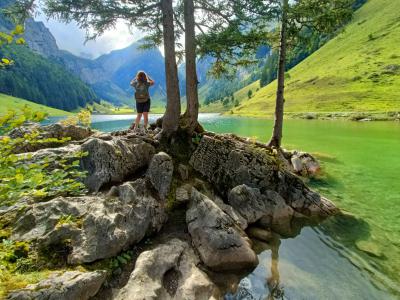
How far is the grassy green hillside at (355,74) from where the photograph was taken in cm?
11392

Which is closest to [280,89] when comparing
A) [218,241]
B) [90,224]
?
[218,241]

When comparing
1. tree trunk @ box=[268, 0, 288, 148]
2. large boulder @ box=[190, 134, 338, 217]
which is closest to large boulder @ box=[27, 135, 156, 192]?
large boulder @ box=[190, 134, 338, 217]

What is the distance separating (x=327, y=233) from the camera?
1237cm

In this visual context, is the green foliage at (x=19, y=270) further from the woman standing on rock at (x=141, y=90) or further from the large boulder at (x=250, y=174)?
the woman standing on rock at (x=141, y=90)

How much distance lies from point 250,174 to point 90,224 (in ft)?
28.4

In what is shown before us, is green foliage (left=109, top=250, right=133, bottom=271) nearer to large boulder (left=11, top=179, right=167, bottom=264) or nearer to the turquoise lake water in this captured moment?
large boulder (left=11, top=179, right=167, bottom=264)

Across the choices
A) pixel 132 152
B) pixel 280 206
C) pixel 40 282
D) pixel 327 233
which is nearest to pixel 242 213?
pixel 280 206

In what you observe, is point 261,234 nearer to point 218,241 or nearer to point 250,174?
point 218,241

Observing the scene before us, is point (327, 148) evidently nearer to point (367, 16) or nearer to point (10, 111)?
point (10, 111)

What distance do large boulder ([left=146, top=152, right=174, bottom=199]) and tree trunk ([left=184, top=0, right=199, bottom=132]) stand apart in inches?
148

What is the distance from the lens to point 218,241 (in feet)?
31.4

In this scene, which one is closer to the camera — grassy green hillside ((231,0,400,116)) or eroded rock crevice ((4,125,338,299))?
eroded rock crevice ((4,125,338,299))

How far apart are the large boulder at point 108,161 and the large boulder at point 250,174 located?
3.27 m

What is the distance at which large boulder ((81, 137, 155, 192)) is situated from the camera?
11268 mm
